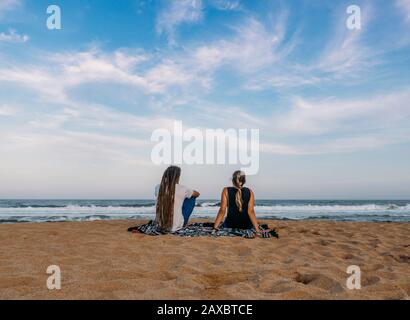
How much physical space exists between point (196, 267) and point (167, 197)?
269 cm

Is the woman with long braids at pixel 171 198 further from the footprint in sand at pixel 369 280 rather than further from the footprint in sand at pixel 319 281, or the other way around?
the footprint in sand at pixel 369 280

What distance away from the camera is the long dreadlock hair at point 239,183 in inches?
271

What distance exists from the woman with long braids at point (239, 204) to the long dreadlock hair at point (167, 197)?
98cm

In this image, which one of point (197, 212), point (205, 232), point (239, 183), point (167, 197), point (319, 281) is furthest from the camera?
point (197, 212)

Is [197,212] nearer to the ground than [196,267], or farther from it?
nearer to the ground

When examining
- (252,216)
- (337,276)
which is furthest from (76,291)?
(252,216)

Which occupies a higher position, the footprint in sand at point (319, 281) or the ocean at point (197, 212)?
the footprint in sand at point (319, 281)

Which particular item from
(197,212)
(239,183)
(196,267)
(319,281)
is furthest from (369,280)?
(197,212)

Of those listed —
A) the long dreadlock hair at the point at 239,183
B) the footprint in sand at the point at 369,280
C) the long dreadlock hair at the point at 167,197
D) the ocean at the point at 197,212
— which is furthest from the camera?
the ocean at the point at 197,212

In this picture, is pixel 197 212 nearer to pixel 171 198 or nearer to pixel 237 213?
pixel 237 213

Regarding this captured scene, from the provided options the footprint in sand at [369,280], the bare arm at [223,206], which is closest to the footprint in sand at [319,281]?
the footprint in sand at [369,280]

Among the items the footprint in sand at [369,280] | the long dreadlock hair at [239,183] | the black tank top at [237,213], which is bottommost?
the footprint in sand at [369,280]

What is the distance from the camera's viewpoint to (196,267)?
4.20 m

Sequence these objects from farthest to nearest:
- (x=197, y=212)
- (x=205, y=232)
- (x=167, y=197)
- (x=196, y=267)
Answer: (x=197, y=212)
(x=205, y=232)
(x=167, y=197)
(x=196, y=267)
